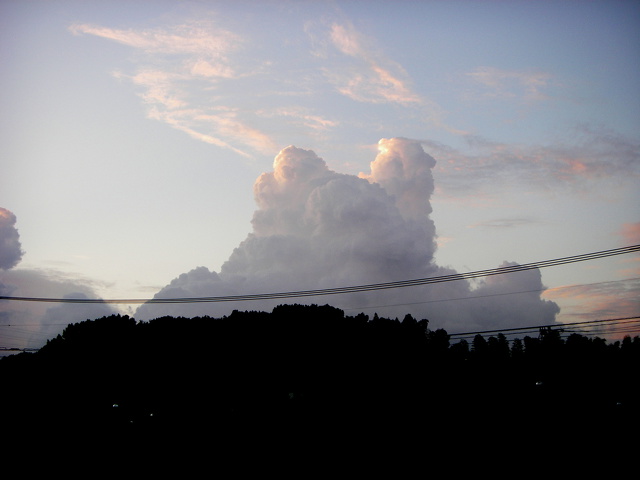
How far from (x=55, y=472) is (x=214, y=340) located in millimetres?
51472

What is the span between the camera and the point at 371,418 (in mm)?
60469

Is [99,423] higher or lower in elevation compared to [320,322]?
lower

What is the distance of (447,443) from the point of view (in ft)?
158

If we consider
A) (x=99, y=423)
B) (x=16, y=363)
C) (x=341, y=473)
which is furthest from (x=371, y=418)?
(x=16, y=363)

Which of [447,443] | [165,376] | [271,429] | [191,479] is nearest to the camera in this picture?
[191,479]

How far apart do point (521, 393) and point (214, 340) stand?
45783 millimetres

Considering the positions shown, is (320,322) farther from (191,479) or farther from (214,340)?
(191,479)

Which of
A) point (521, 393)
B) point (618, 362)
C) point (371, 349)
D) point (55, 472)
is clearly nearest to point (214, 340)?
point (371, 349)

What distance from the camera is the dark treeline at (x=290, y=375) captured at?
6712cm

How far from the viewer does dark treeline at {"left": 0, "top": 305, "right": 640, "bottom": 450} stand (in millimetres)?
67125

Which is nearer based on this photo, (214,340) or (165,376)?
(165,376)

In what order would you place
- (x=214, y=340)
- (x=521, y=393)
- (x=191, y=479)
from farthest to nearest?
(x=214, y=340)
(x=521, y=393)
(x=191, y=479)

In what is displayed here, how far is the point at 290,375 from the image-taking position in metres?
90.6

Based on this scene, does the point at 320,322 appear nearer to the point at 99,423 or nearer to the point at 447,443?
the point at 99,423
